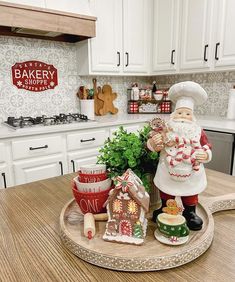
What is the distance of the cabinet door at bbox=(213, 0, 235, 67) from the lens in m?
2.18

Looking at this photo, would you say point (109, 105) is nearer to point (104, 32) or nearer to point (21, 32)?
point (104, 32)

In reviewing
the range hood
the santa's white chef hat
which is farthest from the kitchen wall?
the santa's white chef hat

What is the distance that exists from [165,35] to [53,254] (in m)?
2.69

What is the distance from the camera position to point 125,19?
8.81 ft

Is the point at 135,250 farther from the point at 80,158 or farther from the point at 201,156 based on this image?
the point at 80,158

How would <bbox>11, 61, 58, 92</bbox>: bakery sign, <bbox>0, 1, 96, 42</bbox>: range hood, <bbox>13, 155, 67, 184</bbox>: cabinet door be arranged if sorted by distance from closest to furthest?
<bbox>0, 1, 96, 42</bbox>: range hood
<bbox>13, 155, 67, 184</bbox>: cabinet door
<bbox>11, 61, 58, 92</bbox>: bakery sign

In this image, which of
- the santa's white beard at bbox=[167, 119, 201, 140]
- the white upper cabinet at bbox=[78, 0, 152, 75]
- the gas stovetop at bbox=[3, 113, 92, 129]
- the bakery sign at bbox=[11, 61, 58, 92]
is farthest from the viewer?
the white upper cabinet at bbox=[78, 0, 152, 75]

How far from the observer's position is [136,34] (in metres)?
2.80

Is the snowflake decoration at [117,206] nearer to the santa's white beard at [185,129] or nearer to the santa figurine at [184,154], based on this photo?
the santa figurine at [184,154]

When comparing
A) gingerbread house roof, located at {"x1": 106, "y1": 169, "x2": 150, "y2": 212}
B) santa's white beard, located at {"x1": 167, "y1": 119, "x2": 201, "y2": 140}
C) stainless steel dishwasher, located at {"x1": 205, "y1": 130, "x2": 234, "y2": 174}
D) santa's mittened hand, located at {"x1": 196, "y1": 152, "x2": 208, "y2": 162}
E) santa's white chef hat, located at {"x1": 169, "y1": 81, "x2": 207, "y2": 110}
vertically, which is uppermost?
santa's white chef hat, located at {"x1": 169, "y1": 81, "x2": 207, "y2": 110}

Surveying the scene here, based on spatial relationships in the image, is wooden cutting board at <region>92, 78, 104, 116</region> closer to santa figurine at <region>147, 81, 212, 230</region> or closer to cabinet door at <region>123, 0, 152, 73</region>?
cabinet door at <region>123, 0, 152, 73</region>

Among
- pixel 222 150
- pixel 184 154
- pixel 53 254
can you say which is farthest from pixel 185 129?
pixel 222 150

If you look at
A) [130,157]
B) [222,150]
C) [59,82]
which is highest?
[59,82]

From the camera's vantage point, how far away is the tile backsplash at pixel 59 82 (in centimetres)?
236
